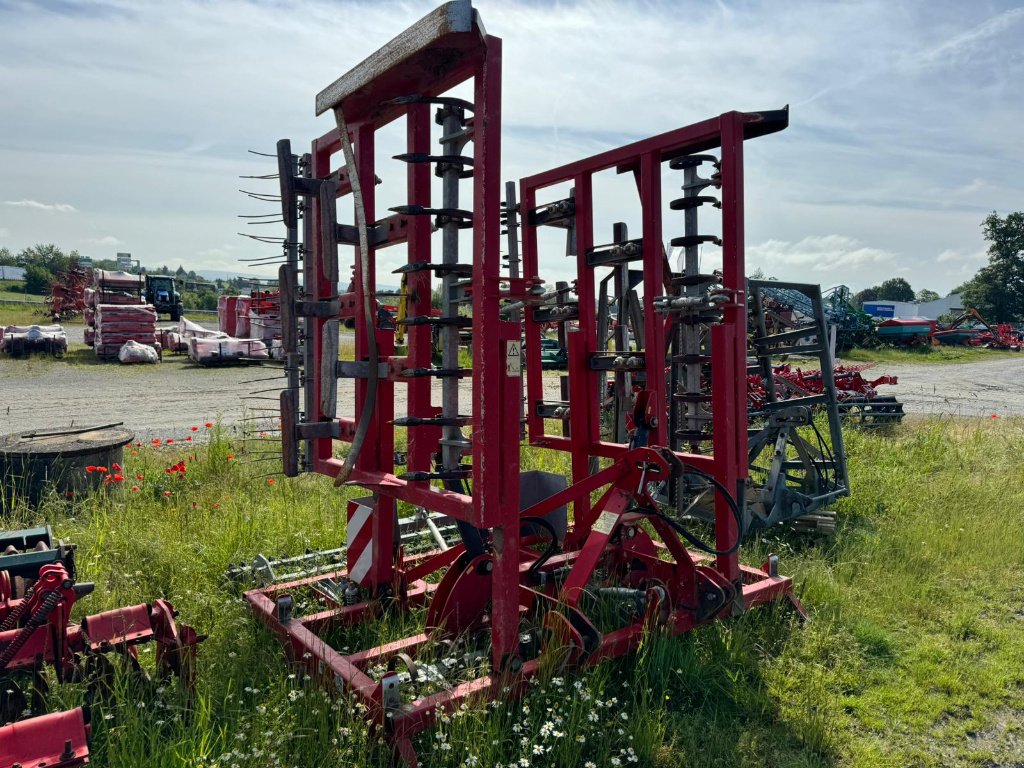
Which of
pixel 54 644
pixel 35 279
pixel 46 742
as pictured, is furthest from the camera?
pixel 35 279

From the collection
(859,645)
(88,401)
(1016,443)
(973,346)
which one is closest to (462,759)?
(859,645)

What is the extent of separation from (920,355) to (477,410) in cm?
3542

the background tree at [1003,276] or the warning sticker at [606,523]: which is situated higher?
the background tree at [1003,276]

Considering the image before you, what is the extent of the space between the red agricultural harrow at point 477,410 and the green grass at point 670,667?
0.17m

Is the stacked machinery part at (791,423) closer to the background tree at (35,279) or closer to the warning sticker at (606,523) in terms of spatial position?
the warning sticker at (606,523)

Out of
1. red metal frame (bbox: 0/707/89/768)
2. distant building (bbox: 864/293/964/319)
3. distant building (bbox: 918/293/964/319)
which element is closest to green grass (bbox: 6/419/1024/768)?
red metal frame (bbox: 0/707/89/768)

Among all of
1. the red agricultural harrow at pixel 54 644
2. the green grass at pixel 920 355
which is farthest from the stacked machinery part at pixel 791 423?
the green grass at pixel 920 355

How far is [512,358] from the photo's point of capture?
293 cm

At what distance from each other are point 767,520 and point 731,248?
2.60m

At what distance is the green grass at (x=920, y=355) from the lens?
31219 mm

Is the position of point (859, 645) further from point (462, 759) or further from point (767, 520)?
point (462, 759)

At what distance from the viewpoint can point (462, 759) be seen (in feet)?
8.93

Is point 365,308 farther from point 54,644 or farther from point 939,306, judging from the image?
point 939,306

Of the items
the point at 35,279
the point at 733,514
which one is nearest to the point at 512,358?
the point at 733,514
